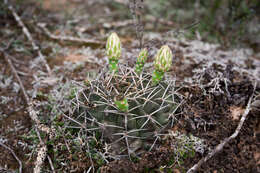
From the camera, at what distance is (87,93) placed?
6.92 ft

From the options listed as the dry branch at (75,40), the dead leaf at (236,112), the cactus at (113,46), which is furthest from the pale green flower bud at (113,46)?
the dry branch at (75,40)

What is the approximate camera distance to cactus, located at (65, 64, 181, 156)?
1833mm

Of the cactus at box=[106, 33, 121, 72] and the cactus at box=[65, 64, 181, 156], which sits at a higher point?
the cactus at box=[106, 33, 121, 72]

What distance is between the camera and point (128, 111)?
1.79 metres

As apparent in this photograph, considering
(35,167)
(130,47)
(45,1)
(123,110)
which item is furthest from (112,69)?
(45,1)

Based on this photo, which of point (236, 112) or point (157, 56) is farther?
point (236, 112)

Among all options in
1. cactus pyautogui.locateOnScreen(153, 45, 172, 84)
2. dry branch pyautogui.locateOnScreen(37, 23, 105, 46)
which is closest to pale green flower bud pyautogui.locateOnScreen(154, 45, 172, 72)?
cactus pyautogui.locateOnScreen(153, 45, 172, 84)

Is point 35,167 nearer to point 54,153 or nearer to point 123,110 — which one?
point 54,153

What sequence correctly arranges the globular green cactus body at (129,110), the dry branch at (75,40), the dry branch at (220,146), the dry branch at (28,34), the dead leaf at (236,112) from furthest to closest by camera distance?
the dry branch at (75,40), the dry branch at (28,34), the dead leaf at (236,112), the dry branch at (220,146), the globular green cactus body at (129,110)

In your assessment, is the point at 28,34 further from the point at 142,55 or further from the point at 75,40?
the point at 142,55

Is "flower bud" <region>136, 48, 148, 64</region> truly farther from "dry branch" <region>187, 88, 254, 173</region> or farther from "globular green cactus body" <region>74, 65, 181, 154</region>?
"dry branch" <region>187, 88, 254, 173</region>

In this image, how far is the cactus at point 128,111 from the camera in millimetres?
1833

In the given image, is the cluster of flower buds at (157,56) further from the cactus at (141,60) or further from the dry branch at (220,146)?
the dry branch at (220,146)

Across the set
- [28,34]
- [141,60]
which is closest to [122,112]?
[141,60]
